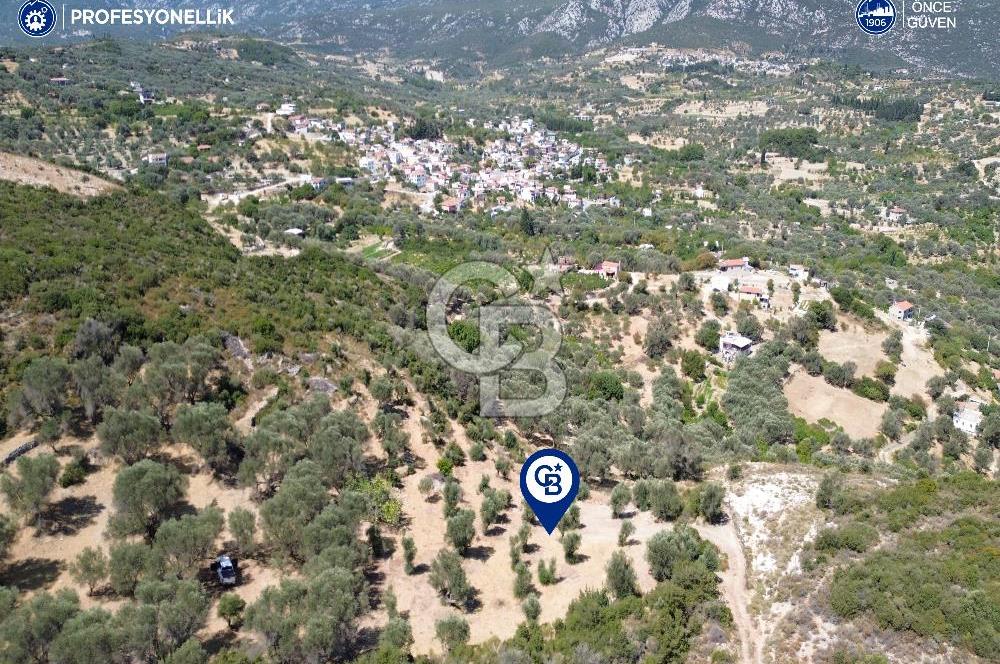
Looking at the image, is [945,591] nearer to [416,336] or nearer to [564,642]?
[564,642]

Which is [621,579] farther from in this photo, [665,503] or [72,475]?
[72,475]

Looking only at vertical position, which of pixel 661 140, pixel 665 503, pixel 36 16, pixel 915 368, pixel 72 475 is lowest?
pixel 915 368

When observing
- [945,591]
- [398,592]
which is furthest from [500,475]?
[945,591]

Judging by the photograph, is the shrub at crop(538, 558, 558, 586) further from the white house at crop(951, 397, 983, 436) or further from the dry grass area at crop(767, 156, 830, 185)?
the dry grass area at crop(767, 156, 830, 185)

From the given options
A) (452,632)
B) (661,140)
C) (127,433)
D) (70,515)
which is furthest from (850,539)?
(661,140)

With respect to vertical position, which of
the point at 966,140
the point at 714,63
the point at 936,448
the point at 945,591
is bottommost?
the point at 936,448
